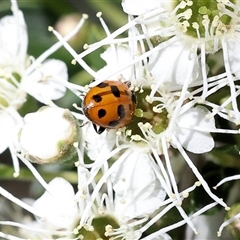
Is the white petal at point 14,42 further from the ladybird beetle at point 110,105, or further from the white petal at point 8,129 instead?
the ladybird beetle at point 110,105

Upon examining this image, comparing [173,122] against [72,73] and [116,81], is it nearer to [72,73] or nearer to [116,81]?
[116,81]

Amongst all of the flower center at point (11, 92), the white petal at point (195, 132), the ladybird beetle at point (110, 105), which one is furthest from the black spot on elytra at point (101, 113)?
the flower center at point (11, 92)

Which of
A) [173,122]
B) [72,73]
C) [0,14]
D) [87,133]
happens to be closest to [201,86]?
[173,122]

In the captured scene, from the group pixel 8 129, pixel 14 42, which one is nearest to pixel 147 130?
pixel 8 129

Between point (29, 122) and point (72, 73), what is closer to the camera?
point (29, 122)

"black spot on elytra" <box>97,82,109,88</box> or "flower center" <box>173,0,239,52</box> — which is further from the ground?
"flower center" <box>173,0,239,52</box>

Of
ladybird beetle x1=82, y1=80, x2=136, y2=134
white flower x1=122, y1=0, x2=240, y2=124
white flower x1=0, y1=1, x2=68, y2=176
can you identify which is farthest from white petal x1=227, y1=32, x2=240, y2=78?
white flower x1=0, y1=1, x2=68, y2=176

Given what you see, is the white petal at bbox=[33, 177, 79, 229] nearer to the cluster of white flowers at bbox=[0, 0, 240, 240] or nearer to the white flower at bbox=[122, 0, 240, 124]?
the cluster of white flowers at bbox=[0, 0, 240, 240]
